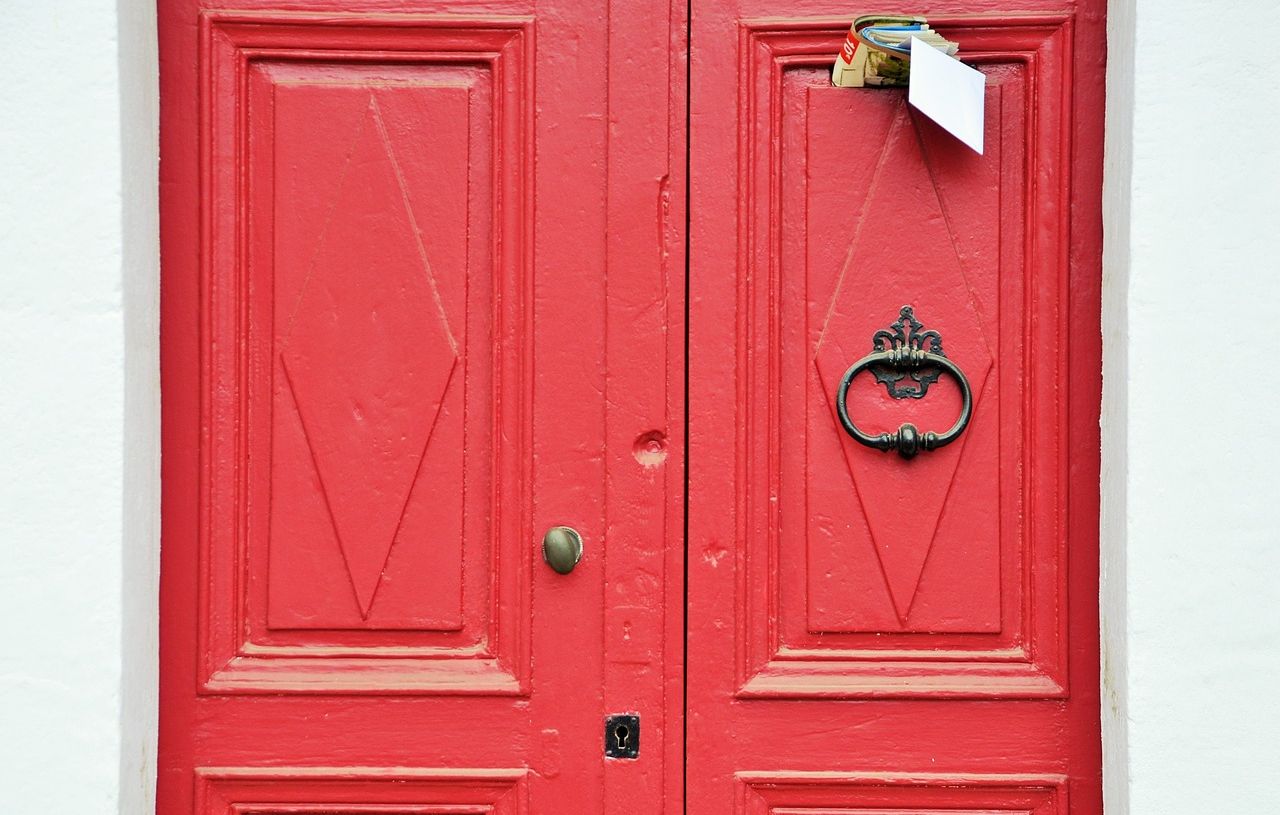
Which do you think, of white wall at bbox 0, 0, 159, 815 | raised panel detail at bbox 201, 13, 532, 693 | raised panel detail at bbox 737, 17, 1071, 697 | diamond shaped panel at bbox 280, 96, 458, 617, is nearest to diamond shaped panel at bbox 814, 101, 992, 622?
raised panel detail at bbox 737, 17, 1071, 697

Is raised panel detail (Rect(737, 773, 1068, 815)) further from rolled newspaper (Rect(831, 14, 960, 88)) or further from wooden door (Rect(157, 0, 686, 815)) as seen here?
rolled newspaper (Rect(831, 14, 960, 88))

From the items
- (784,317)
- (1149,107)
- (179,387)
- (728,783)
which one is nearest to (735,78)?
(784,317)

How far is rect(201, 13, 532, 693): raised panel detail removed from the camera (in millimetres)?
1833

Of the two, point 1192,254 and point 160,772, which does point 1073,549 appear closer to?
point 1192,254

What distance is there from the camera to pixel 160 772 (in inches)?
72.2

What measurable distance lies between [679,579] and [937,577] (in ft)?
1.53

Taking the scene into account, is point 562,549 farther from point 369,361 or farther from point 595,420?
point 369,361

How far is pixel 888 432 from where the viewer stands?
1830 mm

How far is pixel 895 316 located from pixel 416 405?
0.88 m

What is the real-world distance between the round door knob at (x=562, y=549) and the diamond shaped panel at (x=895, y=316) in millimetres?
514

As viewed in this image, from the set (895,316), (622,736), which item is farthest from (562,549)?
(895,316)

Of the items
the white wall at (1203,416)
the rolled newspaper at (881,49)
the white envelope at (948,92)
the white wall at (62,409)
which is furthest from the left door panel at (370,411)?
the white wall at (1203,416)

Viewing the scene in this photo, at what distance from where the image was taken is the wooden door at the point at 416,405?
183 centimetres

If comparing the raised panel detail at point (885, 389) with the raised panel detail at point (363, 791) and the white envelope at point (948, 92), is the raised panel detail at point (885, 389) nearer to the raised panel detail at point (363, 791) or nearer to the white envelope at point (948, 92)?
the white envelope at point (948, 92)
